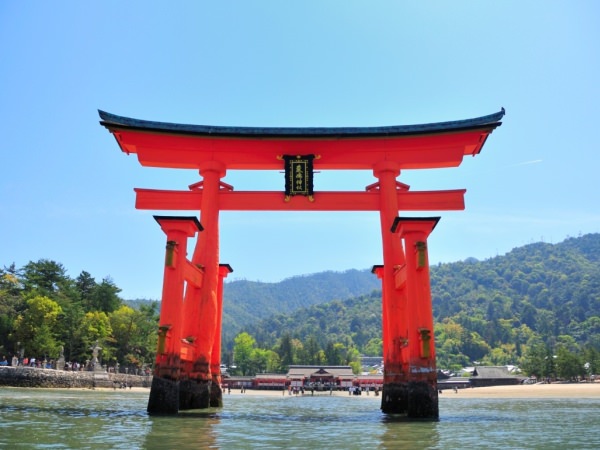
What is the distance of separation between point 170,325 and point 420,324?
628cm

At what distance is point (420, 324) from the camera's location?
12.8m

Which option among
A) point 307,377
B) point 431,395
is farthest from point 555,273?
point 431,395

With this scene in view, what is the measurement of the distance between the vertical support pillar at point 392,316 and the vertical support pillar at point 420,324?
61.4 inches

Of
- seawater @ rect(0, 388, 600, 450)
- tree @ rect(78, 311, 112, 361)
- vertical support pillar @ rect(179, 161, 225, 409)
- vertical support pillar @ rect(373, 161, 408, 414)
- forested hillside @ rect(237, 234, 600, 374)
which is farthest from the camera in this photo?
forested hillside @ rect(237, 234, 600, 374)

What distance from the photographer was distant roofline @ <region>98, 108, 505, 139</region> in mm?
15605

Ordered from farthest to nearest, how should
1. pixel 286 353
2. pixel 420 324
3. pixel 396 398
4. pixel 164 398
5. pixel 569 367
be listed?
1. pixel 286 353
2. pixel 569 367
3. pixel 396 398
4. pixel 164 398
5. pixel 420 324

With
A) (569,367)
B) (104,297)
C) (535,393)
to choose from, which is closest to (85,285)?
(104,297)

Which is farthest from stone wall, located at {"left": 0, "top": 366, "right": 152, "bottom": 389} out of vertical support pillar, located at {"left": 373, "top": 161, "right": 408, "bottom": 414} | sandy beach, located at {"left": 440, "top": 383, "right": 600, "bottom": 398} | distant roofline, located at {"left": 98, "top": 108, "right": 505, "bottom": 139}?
sandy beach, located at {"left": 440, "top": 383, "right": 600, "bottom": 398}

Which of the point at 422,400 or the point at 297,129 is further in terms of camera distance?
the point at 297,129

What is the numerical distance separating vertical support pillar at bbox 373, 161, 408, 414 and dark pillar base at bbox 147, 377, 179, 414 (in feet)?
19.4

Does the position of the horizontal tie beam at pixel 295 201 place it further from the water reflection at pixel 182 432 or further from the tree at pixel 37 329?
the tree at pixel 37 329

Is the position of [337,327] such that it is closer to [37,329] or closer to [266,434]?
[37,329]

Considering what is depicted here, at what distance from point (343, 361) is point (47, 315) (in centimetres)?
6274

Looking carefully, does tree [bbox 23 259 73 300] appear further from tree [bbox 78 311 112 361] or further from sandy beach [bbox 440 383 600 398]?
sandy beach [bbox 440 383 600 398]
